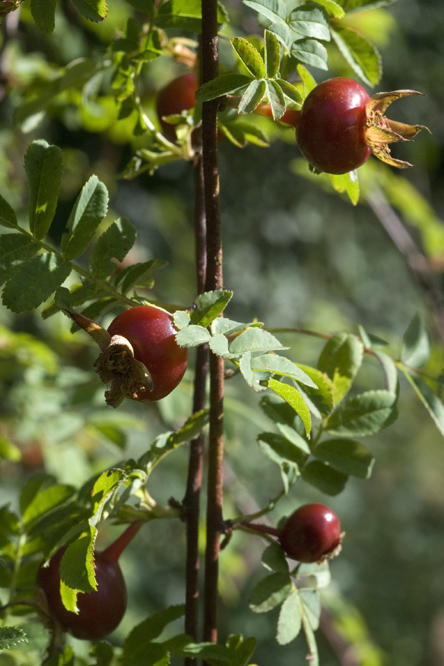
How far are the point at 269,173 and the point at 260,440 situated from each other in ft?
8.85

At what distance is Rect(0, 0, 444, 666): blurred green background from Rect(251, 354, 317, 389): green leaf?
0.69m

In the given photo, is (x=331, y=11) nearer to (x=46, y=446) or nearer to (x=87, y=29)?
(x=46, y=446)

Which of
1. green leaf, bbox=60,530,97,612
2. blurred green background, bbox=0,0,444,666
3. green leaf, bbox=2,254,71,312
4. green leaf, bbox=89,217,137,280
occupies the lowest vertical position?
blurred green background, bbox=0,0,444,666

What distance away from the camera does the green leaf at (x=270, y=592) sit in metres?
0.71

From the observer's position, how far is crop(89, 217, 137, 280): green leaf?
0.66 meters

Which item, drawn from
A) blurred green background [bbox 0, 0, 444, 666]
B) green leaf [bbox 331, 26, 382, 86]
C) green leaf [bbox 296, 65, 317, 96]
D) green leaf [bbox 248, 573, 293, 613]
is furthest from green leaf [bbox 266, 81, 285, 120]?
blurred green background [bbox 0, 0, 444, 666]

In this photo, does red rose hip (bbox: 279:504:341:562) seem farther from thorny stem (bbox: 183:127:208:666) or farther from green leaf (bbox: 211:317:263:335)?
green leaf (bbox: 211:317:263:335)

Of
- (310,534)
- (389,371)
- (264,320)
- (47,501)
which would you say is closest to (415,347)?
(389,371)

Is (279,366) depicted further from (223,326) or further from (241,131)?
(241,131)

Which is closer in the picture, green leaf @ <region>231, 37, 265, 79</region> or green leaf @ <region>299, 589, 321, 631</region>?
green leaf @ <region>231, 37, 265, 79</region>

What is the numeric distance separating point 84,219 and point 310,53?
0.29m

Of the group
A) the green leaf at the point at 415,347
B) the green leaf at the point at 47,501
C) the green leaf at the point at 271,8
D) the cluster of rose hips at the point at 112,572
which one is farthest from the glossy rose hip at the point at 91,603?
the green leaf at the point at 271,8

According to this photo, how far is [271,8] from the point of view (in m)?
0.62

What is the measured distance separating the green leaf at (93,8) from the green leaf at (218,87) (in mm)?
117
